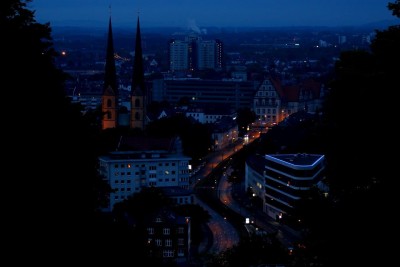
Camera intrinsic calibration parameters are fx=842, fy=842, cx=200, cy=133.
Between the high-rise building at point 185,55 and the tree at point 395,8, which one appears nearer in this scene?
the tree at point 395,8

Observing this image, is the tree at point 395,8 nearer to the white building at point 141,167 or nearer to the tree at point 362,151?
the tree at point 362,151

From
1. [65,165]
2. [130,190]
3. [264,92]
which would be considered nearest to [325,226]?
[65,165]

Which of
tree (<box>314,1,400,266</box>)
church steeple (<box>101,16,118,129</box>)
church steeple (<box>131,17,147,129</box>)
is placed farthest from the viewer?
church steeple (<box>131,17,147,129</box>)

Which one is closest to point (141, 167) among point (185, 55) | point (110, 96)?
point (110, 96)

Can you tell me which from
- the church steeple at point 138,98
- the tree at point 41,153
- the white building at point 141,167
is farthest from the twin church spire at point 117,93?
the tree at point 41,153

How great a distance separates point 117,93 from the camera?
21.1 meters

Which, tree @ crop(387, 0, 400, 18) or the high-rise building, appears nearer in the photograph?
tree @ crop(387, 0, 400, 18)

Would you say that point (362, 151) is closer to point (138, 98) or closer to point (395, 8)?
point (395, 8)

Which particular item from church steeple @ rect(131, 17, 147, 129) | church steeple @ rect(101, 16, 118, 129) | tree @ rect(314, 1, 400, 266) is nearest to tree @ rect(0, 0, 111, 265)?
tree @ rect(314, 1, 400, 266)

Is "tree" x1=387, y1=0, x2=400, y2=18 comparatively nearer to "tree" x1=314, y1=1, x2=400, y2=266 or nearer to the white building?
"tree" x1=314, y1=1, x2=400, y2=266

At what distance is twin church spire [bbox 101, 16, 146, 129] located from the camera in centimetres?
2089

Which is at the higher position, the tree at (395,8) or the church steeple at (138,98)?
the tree at (395,8)

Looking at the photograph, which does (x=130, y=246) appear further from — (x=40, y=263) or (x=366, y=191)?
(x=366, y=191)

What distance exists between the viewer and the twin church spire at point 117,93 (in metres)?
20.9
